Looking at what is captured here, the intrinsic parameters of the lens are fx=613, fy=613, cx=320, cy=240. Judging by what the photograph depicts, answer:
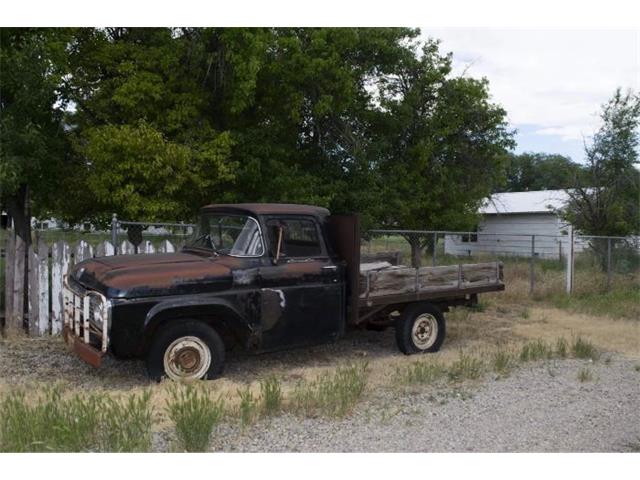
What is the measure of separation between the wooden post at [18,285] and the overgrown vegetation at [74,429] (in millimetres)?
3967

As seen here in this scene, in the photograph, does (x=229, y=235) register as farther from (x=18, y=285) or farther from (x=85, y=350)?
(x=18, y=285)

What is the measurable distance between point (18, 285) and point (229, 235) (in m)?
3.62

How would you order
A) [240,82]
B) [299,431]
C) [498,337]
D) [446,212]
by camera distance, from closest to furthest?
[299,431]
[498,337]
[240,82]
[446,212]

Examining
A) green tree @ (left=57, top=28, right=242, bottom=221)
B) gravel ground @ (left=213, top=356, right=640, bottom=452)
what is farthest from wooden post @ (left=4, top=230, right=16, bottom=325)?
gravel ground @ (left=213, top=356, right=640, bottom=452)

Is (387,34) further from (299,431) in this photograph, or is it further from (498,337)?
(299,431)

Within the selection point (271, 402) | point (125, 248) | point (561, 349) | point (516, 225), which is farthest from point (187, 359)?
point (516, 225)

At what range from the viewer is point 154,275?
20.6ft

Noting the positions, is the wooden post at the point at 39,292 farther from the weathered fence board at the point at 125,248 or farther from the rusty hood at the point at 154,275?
the rusty hood at the point at 154,275

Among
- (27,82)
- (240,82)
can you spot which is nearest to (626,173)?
(240,82)

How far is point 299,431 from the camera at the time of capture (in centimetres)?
510

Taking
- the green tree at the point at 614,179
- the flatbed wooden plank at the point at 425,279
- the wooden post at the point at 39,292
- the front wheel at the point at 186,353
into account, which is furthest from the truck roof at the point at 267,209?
the green tree at the point at 614,179

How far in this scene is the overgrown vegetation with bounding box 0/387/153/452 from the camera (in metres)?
4.52

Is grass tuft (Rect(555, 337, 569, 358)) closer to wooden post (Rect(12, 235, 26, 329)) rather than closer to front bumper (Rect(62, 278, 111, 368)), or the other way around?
front bumper (Rect(62, 278, 111, 368))

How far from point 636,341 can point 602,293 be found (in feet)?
18.7
